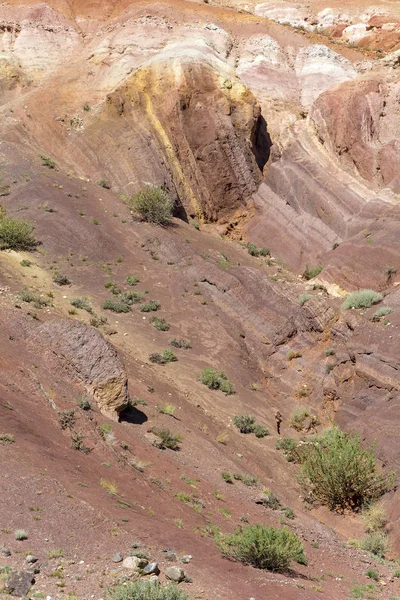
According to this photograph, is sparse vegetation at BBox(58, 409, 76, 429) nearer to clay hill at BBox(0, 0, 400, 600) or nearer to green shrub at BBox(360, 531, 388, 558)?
clay hill at BBox(0, 0, 400, 600)

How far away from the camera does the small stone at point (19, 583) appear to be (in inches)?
329

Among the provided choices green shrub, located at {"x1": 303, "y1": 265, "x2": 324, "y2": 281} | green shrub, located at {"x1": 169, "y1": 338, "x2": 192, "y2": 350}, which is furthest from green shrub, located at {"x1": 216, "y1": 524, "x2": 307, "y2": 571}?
green shrub, located at {"x1": 303, "y1": 265, "x2": 324, "y2": 281}

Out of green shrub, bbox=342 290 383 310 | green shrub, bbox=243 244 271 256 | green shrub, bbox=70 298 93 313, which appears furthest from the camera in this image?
green shrub, bbox=243 244 271 256

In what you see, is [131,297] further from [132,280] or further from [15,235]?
[15,235]

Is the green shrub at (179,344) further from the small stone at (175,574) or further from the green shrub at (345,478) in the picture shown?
the small stone at (175,574)

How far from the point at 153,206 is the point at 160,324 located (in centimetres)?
916

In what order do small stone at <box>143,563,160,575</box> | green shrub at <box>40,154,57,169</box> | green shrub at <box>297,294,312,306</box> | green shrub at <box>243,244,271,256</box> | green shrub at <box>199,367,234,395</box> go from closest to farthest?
small stone at <box>143,563,160,575</box>
green shrub at <box>199,367,234,395</box>
green shrub at <box>297,294,312,306</box>
green shrub at <box>243,244,271,256</box>
green shrub at <box>40,154,57,169</box>

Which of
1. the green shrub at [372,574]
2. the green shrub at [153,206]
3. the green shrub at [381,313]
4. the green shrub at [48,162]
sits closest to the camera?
the green shrub at [372,574]

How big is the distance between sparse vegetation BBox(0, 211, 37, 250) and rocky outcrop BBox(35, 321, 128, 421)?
1227cm

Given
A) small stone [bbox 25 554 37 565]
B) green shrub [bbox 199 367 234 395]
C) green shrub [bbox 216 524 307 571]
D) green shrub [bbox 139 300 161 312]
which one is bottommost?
green shrub [bbox 199 367 234 395]

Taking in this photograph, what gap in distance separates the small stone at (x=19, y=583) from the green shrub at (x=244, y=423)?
14161 mm

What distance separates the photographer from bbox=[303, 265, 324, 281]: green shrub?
113 ft

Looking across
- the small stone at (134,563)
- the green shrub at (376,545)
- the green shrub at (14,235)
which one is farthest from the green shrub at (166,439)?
the green shrub at (14,235)

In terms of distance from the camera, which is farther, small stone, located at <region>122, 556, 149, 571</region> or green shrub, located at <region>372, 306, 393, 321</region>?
green shrub, located at <region>372, 306, 393, 321</region>
